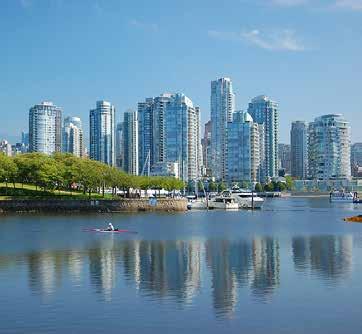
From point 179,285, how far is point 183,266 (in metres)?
7.94

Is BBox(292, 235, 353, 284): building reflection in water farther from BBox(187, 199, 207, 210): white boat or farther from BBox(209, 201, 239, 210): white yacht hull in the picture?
BBox(209, 201, 239, 210): white yacht hull

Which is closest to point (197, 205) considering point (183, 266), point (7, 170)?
point (7, 170)

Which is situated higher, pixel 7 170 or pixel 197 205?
pixel 7 170

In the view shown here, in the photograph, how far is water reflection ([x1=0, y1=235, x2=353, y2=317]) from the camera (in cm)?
3612

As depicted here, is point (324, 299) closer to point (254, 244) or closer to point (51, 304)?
point (51, 304)

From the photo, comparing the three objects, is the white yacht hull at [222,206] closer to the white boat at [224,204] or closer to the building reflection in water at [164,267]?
the white boat at [224,204]

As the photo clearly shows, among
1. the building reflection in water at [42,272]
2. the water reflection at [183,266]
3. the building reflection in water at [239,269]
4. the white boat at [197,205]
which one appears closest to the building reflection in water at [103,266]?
the water reflection at [183,266]

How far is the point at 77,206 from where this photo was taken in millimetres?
121625

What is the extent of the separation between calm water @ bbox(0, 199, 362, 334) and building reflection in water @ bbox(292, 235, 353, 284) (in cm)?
8

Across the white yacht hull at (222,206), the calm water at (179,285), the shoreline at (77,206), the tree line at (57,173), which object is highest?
the tree line at (57,173)

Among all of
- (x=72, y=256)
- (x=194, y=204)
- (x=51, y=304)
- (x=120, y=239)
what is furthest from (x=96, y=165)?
(x=51, y=304)

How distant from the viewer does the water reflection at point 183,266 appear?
119 feet

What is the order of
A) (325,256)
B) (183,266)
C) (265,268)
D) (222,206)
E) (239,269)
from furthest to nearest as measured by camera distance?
(222,206) < (325,256) < (183,266) < (265,268) < (239,269)

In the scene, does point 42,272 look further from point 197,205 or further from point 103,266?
point 197,205
